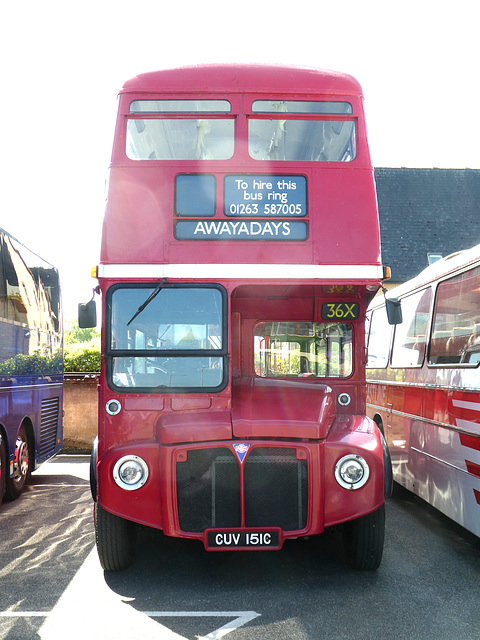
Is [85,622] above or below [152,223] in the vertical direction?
below

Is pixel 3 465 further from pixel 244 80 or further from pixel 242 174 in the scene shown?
pixel 244 80

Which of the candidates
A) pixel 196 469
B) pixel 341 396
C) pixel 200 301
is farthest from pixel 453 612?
pixel 200 301

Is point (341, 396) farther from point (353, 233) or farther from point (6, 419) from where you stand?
point (6, 419)

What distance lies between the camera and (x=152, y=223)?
5.79 meters

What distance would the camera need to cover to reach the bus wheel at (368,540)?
5438 mm

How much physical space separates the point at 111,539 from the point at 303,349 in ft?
8.84

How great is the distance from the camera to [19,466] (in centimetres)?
909

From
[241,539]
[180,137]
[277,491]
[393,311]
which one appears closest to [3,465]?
[241,539]

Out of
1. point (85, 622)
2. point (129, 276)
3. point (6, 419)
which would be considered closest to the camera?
point (85, 622)

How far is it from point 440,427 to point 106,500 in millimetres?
3526

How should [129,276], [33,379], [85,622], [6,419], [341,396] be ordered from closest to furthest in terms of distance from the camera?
[85,622], [129,276], [341,396], [6,419], [33,379]

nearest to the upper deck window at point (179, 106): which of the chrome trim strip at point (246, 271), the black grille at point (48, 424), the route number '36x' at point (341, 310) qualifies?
the chrome trim strip at point (246, 271)

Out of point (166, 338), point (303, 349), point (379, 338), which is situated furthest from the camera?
point (379, 338)

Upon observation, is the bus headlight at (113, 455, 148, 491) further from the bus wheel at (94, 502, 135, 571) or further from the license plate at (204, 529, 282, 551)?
the license plate at (204, 529, 282, 551)
